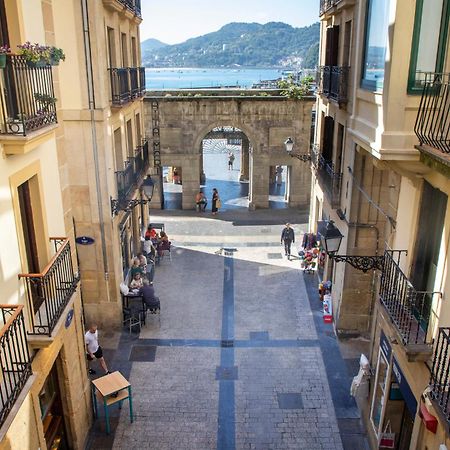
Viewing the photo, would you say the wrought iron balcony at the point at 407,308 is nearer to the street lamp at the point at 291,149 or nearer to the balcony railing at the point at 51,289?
the balcony railing at the point at 51,289

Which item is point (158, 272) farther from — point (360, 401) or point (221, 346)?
point (360, 401)

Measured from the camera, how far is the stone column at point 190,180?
1042 inches

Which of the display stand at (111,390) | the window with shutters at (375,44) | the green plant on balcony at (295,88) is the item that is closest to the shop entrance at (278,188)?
the green plant on balcony at (295,88)

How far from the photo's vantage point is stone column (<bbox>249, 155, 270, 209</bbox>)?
2666cm

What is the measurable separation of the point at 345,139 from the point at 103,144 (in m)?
6.65

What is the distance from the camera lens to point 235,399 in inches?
467

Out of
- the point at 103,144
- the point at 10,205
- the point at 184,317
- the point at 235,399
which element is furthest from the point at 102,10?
the point at 235,399

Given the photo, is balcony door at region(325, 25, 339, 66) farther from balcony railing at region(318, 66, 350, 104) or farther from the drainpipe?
the drainpipe

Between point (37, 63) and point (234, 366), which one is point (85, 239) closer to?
point (234, 366)

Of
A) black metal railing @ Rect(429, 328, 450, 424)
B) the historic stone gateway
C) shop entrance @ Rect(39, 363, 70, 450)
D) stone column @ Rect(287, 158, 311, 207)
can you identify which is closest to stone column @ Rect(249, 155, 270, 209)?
the historic stone gateway

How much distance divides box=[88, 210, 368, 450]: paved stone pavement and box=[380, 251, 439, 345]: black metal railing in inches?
163

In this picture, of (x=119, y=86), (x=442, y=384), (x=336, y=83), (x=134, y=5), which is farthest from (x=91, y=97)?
(x=442, y=384)

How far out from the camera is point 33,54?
22.3 feet

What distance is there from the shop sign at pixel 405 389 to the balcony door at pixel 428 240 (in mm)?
1406
